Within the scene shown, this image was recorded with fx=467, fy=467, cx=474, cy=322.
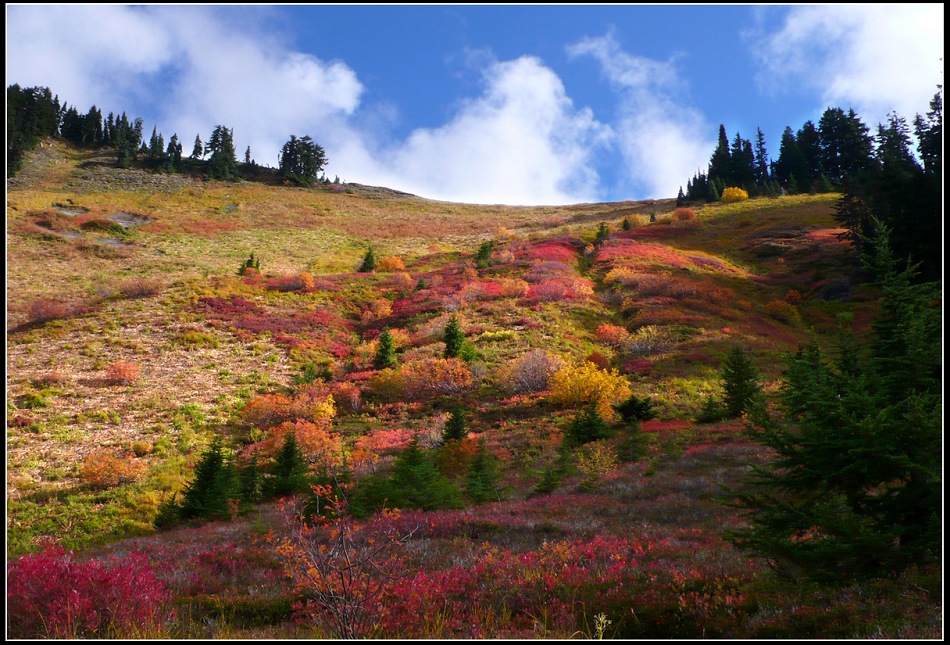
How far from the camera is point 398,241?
69.2m

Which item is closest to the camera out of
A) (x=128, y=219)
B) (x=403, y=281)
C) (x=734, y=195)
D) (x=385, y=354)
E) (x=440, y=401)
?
(x=440, y=401)

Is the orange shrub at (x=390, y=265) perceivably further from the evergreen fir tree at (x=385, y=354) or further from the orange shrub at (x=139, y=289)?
the evergreen fir tree at (x=385, y=354)

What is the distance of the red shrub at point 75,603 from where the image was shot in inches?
194

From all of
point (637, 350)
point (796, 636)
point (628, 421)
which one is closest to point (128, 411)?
point (628, 421)

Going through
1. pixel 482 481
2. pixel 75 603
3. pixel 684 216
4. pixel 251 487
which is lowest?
pixel 251 487

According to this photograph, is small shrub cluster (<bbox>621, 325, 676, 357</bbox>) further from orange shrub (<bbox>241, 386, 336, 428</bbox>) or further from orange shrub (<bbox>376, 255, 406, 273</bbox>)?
orange shrub (<bbox>376, 255, 406, 273</bbox>)

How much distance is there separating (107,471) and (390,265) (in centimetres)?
3815

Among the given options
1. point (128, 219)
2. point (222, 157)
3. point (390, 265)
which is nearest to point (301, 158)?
point (222, 157)

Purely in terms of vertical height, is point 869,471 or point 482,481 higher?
point 869,471

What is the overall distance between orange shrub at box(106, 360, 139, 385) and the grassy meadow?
12 centimetres

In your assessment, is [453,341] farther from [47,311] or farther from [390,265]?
[47,311]

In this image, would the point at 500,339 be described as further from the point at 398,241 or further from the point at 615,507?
the point at 398,241

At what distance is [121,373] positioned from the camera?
23.1m

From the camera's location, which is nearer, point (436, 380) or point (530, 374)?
point (530, 374)
